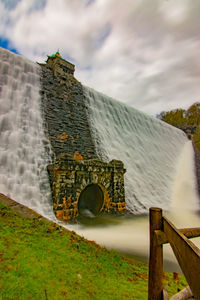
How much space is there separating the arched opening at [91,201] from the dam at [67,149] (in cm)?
5

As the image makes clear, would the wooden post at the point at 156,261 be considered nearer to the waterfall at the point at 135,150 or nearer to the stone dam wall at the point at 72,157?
the stone dam wall at the point at 72,157

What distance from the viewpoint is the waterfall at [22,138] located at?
7.56 meters

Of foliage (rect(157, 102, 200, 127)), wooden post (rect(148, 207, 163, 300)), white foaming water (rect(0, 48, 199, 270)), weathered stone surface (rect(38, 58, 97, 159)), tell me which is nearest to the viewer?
wooden post (rect(148, 207, 163, 300))

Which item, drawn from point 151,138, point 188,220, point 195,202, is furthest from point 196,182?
point 188,220

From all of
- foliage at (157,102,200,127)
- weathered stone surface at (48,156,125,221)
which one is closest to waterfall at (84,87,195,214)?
weathered stone surface at (48,156,125,221)

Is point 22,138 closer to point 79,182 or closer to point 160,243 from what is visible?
point 79,182

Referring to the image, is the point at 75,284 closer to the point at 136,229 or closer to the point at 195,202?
the point at 136,229

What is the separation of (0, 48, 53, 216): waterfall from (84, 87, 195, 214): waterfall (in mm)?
4107

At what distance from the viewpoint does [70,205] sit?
26.4 ft

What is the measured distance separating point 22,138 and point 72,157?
261cm

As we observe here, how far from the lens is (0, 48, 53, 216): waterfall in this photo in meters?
7.56

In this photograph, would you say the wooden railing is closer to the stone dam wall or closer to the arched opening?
the stone dam wall

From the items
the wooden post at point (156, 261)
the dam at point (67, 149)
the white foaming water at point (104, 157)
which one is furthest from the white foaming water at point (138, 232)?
the wooden post at point (156, 261)

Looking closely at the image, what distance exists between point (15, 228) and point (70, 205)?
13.6 feet
